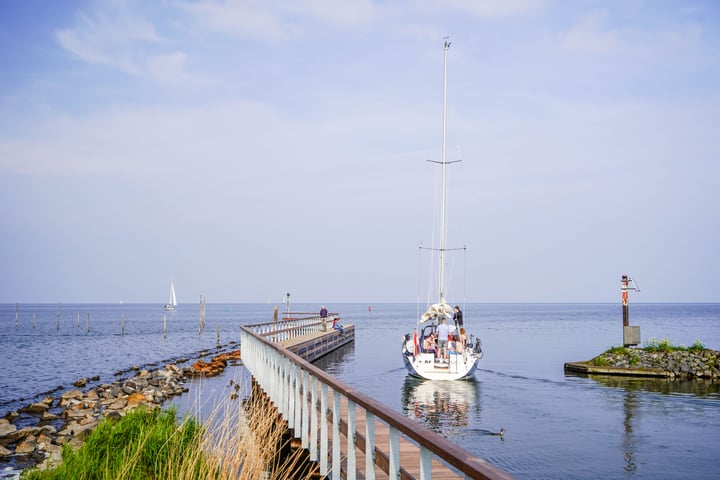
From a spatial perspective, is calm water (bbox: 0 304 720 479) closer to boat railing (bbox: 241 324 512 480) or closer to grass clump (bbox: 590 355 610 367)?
grass clump (bbox: 590 355 610 367)

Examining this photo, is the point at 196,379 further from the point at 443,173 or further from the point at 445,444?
the point at 445,444

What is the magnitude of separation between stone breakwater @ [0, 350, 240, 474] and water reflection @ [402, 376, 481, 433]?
823 cm

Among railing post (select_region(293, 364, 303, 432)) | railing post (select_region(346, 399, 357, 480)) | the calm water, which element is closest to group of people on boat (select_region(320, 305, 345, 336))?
the calm water

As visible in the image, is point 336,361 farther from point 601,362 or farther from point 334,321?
point 601,362

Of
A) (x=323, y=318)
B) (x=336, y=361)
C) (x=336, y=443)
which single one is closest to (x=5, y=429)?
(x=336, y=443)

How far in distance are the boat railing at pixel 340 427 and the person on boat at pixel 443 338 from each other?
1360 cm

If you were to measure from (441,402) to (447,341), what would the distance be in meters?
4.96

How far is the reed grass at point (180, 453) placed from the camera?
20.6 ft

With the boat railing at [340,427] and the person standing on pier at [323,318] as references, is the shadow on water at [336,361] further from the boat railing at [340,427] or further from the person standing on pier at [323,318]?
the boat railing at [340,427]

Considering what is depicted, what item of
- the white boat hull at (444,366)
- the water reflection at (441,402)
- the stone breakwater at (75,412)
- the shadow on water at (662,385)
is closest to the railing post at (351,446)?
the stone breakwater at (75,412)

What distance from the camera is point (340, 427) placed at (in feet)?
25.4

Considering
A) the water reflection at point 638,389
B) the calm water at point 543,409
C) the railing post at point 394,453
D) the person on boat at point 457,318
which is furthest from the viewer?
the person on boat at point 457,318

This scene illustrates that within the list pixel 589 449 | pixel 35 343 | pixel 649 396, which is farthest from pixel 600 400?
pixel 35 343

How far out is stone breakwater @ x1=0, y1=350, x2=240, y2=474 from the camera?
15844 mm
